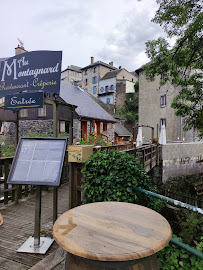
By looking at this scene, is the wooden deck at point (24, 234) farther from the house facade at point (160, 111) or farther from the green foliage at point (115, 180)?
the house facade at point (160, 111)

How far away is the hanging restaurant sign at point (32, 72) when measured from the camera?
3752 mm

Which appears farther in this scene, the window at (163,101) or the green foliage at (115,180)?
the window at (163,101)

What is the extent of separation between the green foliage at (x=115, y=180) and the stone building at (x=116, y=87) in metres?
35.0

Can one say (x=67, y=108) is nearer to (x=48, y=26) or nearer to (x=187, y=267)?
(x=187, y=267)

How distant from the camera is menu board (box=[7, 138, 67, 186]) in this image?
8.12 ft

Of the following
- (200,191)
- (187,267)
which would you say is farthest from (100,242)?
(200,191)

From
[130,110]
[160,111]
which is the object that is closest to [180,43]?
[160,111]

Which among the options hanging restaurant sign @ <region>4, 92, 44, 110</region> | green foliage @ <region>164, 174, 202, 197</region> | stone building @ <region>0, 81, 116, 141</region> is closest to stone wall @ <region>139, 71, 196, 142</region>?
stone building @ <region>0, 81, 116, 141</region>

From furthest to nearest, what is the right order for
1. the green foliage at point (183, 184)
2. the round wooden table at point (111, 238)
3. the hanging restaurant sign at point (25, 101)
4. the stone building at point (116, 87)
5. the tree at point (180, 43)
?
the stone building at point (116, 87), the green foliage at point (183, 184), the tree at point (180, 43), the hanging restaurant sign at point (25, 101), the round wooden table at point (111, 238)

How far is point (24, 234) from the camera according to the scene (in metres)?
3.10

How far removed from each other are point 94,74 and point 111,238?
1787 inches

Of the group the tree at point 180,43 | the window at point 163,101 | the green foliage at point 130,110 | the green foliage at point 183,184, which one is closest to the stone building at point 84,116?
the window at point 163,101

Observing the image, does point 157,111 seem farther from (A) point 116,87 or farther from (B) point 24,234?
(B) point 24,234

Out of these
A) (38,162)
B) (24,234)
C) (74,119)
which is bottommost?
(24,234)
